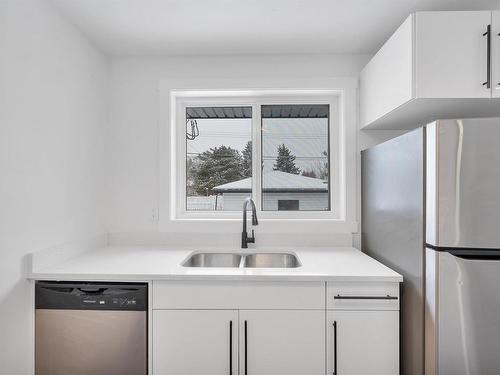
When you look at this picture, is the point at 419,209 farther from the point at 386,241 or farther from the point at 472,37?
the point at 472,37

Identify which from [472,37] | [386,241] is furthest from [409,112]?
[386,241]

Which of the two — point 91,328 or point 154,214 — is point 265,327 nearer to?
point 91,328

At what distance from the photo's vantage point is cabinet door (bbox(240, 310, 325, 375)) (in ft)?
4.88

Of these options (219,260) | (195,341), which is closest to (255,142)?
(219,260)

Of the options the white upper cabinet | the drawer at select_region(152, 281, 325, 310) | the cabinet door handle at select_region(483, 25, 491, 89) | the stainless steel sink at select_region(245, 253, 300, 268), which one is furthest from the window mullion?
the cabinet door handle at select_region(483, 25, 491, 89)

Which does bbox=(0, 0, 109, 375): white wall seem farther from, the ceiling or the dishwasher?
the ceiling

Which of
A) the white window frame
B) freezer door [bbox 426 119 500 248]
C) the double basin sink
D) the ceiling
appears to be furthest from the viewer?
the white window frame

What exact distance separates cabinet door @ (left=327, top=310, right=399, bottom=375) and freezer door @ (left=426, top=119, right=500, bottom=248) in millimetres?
514

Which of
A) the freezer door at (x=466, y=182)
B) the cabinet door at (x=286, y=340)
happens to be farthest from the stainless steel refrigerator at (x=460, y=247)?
the cabinet door at (x=286, y=340)

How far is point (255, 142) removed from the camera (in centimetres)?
230

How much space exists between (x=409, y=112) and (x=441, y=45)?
0.35m

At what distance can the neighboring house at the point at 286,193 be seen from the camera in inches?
90.5

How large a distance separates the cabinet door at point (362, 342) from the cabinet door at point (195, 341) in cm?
50

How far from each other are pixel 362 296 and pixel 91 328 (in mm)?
1374
